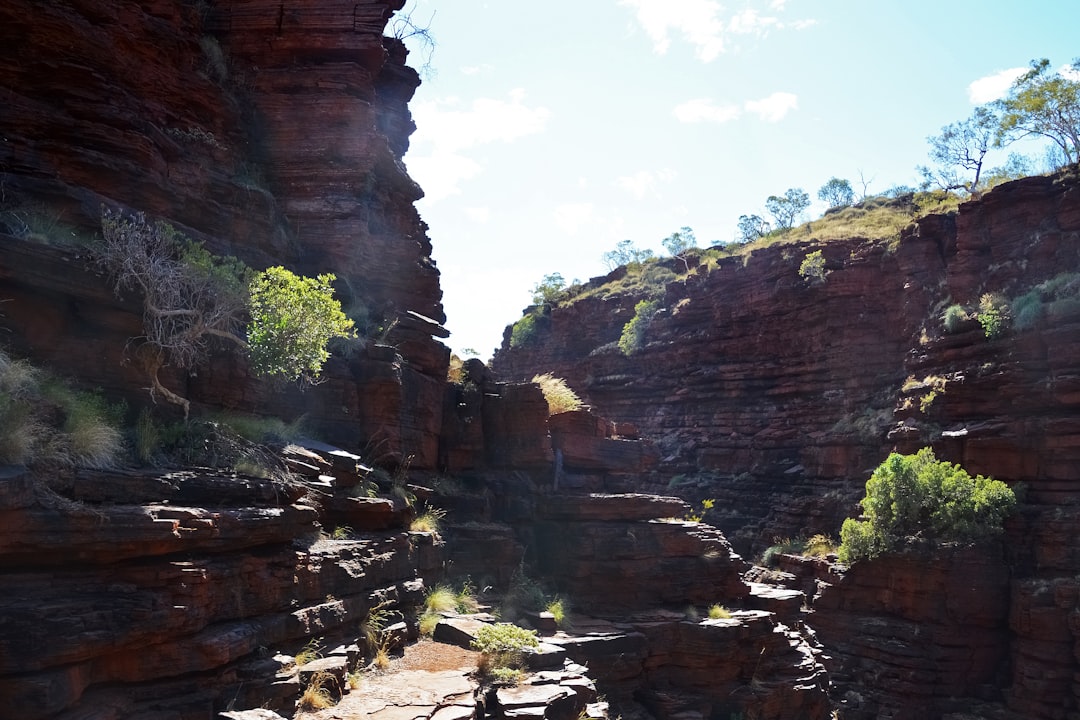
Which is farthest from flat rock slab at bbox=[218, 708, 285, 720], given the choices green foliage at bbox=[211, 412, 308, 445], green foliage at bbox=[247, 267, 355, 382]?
green foliage at bbox=[247, 267, 355, 382]

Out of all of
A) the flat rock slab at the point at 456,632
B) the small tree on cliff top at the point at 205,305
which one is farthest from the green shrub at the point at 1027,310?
the small tree on cliff top at the point at 205,305

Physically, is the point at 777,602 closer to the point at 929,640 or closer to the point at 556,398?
the point at 556,398

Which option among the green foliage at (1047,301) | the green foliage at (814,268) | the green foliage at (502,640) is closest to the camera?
the green foliage at (502,640)

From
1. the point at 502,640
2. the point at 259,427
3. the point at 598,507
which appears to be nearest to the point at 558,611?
the point at 598,507

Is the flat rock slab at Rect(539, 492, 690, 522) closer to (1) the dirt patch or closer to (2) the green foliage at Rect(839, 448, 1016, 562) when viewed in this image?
(1) the dirt patch

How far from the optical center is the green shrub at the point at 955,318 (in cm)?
2753

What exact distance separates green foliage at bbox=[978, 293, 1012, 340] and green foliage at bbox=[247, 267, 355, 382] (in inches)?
912

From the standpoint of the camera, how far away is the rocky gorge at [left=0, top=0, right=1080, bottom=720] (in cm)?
712

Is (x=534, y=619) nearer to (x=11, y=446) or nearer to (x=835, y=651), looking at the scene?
(x=11, y=446)

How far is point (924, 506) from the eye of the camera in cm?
2412

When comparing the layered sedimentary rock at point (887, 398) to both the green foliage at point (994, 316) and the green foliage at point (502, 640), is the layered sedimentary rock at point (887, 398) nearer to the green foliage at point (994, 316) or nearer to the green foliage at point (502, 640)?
the green foliage at point (994, 316)

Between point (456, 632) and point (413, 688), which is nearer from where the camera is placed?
point (413, 688)

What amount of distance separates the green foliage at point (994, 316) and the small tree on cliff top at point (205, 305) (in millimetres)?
22831

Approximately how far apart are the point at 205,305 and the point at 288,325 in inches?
47.1
